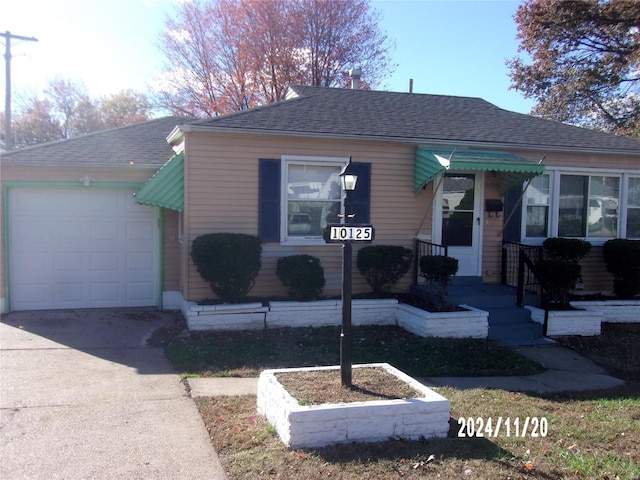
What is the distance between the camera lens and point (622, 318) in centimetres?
1005

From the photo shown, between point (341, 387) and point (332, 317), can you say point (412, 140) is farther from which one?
point (341, 387)

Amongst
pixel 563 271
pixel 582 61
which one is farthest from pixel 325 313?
pixel 582 61

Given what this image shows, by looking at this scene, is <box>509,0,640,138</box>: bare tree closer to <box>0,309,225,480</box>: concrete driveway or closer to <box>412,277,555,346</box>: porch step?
<box>412,277,555,346</box>: porch step

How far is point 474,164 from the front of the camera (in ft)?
29.6

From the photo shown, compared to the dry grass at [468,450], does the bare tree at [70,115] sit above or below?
above

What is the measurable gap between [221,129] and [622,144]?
801 cm

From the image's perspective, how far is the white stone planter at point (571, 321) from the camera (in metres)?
8.96

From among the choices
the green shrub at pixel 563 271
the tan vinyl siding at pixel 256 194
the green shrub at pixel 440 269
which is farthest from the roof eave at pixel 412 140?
the green shrub at pixel 440 269

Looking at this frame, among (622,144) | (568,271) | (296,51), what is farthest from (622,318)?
(296,51)

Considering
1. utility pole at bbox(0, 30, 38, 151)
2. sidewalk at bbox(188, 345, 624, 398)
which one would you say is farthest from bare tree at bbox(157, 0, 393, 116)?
sidewalk at bbox(188, 345, 624, 398)

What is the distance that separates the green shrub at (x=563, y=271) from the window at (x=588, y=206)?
786mm

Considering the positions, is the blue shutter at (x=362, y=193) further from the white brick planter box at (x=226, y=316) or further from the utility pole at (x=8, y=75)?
the utility pole at (x=8, y=75)

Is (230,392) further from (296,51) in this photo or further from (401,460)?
(296,51)

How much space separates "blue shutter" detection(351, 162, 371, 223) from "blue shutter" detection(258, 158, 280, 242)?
139 centimetres
